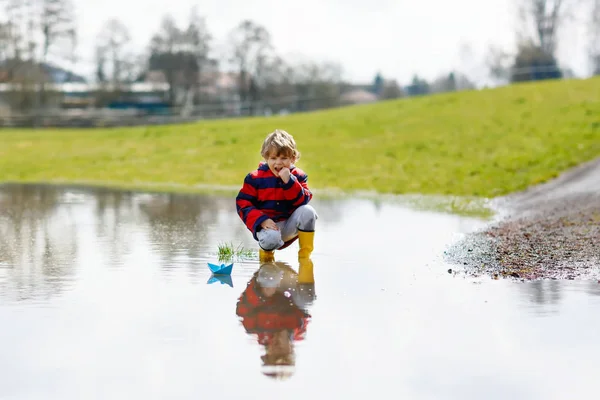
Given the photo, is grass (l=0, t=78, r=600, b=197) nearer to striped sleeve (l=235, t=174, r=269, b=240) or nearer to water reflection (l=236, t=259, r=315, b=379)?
striped sleeve (l=235, t=174, r=269, b=240)

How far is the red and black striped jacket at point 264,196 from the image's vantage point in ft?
27.3

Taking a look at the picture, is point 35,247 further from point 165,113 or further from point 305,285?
point 165,113

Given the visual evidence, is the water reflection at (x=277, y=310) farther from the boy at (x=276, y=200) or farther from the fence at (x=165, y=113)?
the fence at (x=165, y=113)

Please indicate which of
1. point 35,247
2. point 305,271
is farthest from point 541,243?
point 35,247

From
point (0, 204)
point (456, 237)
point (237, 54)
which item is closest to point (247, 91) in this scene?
point (237, 54)

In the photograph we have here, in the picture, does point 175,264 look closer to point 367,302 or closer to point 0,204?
point 367,302

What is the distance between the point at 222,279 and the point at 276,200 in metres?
1.42

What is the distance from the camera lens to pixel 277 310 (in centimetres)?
594

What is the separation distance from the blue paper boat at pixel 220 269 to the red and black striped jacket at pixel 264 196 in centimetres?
90

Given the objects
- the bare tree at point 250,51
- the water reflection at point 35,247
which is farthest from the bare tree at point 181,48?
the water reflection at point 35,247

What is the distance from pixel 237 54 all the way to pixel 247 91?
428 cm

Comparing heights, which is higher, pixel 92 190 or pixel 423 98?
pixel 423 98

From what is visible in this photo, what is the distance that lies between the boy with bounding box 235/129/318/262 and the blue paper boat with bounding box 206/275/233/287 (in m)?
1.00

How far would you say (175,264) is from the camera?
8.09 metres
